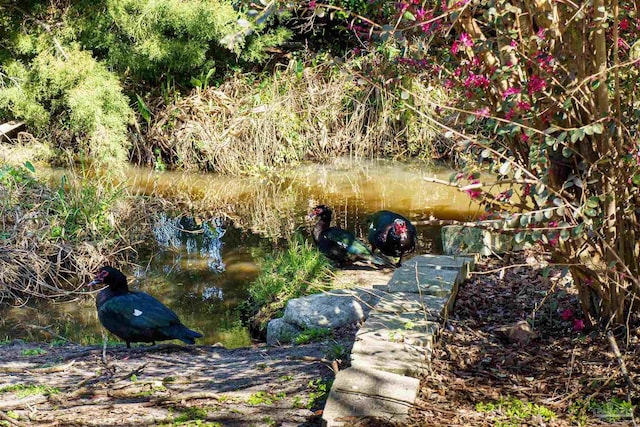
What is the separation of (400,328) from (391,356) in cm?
35

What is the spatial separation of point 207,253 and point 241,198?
2689mm

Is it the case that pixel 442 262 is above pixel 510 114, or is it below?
below

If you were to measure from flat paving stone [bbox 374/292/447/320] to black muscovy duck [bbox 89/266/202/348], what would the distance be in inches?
66.0

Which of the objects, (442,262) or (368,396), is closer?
(368,396)

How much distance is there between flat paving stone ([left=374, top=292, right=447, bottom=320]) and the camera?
4438mm

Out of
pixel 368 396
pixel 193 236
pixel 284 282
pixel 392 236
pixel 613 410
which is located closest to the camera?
pixel 613 410

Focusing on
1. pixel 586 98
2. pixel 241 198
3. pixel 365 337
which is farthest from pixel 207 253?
pixel 586 98

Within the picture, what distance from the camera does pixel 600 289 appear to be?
13.2ft

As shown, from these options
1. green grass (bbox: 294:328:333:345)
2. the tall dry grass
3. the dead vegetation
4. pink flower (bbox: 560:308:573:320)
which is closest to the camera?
pink flower (bbox: 560:308:573:320)

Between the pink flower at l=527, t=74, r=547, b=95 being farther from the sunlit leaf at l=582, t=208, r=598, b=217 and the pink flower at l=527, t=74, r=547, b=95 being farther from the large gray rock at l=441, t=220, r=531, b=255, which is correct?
the large gray rock at l=441, t=220, r=531, b=255

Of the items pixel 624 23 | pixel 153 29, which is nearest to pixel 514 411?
pixel 624 23

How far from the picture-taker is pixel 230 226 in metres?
10.4

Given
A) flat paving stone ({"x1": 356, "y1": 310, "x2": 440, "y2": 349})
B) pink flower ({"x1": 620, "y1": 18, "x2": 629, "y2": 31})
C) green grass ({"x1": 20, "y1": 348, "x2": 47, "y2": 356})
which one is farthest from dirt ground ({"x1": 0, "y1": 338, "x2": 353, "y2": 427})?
pink flower ({"x1": 620, "y1": 18, "x2": 629, "y2": 31})

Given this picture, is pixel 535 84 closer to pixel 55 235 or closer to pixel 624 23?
pixel 624 23
